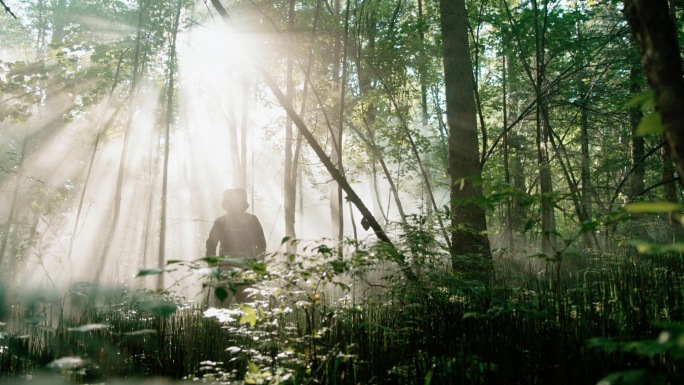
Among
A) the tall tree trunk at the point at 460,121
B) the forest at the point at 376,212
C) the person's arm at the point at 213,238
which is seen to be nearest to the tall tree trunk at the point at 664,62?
the forest at the point at 376,212

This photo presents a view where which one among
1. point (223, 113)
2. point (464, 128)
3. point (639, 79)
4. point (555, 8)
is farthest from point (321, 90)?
point (223, 113)

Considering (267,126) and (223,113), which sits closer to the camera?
(267,126)

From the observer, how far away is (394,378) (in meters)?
2.45

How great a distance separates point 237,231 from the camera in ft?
19.9

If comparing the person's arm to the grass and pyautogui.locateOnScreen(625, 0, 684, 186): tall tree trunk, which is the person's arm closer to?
the grass

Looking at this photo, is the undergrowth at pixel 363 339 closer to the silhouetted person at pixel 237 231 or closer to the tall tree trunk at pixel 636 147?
the silhouetted person at pixel 237 231

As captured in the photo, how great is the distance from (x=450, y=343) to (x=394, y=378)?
45cm

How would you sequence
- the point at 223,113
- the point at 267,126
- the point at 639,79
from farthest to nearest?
the point at 223,113 < the point at 267,126 < the point at 639,79

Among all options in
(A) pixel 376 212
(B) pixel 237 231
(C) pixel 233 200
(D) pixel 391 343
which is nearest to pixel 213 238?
A: (B) pixel 237 231

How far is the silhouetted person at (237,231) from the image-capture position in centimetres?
601

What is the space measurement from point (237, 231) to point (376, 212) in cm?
1421

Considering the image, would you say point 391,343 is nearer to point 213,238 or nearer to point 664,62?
point 664,62

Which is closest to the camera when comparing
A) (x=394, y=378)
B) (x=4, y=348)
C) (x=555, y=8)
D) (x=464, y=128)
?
(x=394, y=378)

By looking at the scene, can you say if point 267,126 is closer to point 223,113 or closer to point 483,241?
point 223,113
